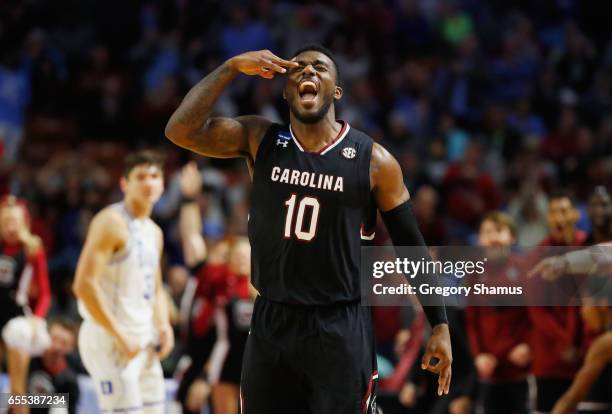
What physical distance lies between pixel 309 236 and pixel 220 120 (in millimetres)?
761

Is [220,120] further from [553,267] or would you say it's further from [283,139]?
[553,267]

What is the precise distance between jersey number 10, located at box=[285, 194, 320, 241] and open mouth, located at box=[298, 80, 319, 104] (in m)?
0.49

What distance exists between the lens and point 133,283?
6.87 m

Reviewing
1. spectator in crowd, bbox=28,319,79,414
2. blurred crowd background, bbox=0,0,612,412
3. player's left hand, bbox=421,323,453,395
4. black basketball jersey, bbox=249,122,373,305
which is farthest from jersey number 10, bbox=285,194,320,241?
blurred crowd background, bbox=0,0,612,412

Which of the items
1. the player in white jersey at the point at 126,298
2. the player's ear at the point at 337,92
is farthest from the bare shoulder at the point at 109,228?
the player's ear at the point at 337,92

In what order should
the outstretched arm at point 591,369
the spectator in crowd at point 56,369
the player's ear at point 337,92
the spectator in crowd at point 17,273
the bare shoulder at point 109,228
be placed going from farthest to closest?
the spectator in crowd at point 17,273 → the spectator in crowd at point 56,369 → the bare shoulder at point 109,228 → the outstretched arm at point 591,369 → the player's ear at point 337,92

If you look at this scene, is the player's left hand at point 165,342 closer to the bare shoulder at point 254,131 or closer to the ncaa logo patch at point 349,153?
the bare shoulder at point 254,131

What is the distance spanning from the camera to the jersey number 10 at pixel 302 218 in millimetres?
4938

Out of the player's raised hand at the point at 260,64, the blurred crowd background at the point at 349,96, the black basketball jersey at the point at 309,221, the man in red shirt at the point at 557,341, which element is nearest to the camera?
the player's raised hand at the point at 260,64

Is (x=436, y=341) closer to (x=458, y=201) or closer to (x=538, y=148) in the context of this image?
(x=458, y=201)

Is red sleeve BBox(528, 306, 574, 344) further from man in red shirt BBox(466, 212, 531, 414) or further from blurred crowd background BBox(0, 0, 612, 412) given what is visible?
blurred crowd background BBox(0, 0, 612, 412)

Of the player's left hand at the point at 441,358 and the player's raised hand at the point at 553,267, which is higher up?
the player's raised hand at the point at 553,267

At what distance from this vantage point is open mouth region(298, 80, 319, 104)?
16.4 ft

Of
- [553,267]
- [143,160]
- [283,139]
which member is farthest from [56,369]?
[553,267]
